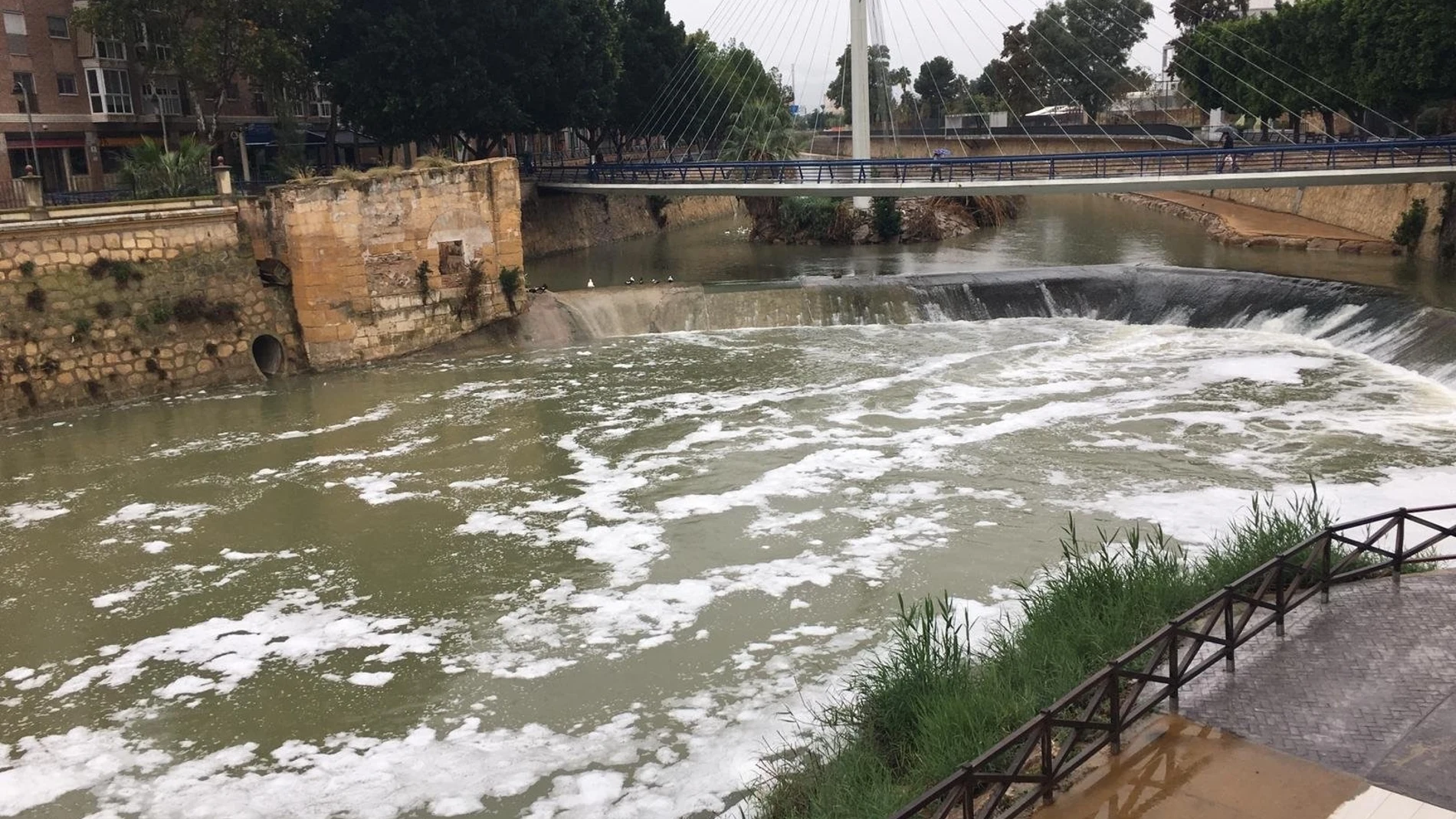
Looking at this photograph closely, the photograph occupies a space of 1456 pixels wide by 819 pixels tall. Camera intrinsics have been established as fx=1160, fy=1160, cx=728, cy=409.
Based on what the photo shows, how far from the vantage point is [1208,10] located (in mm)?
76812

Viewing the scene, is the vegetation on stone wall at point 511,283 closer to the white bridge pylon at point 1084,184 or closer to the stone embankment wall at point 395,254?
the stone embankment wall at point 395,254

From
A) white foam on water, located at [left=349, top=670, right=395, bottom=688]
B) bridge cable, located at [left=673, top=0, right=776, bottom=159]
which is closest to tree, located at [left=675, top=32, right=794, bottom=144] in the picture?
bridge cable, located at [left=673, top=0, right=776, bottom=159]

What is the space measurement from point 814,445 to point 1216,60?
3764 centimetres

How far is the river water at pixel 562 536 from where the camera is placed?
1020cm

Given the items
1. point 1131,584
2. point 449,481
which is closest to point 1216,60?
point 449,481

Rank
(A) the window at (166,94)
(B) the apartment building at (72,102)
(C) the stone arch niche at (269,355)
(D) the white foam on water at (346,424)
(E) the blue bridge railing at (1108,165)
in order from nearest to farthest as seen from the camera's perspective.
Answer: (D) the white foam on water at (346,424)
(C) the stone arch niche at (269,355)
(E) the blue bridge railing at (1108,165)
(B) the apartment building at (72,102)
(A) the window at (166,94)

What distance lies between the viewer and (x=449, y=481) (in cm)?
1795

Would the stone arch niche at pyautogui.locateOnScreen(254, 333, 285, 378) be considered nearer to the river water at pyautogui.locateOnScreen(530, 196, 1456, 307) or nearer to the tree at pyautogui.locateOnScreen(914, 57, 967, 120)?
the river water at pyautogui.locateOnScreen(530, 196, 1456, 307)

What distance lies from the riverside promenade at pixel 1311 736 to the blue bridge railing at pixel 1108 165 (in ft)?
74.9

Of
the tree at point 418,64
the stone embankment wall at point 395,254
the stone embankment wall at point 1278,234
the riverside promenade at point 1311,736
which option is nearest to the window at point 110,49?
the tree at point 418,64

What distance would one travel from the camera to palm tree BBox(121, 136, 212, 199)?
2952 centimetres

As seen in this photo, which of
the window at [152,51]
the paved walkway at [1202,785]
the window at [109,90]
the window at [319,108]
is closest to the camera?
the paved walkway at [1202,785]

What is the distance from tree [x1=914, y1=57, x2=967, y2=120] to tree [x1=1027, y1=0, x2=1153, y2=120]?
76.2 ft

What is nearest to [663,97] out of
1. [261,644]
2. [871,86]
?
[261,644]
